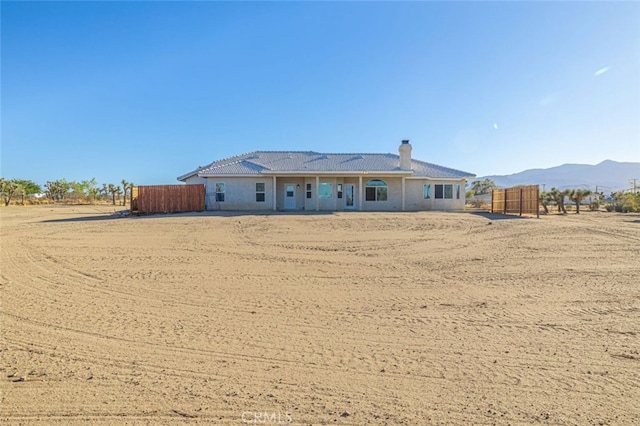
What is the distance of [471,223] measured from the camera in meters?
19.1

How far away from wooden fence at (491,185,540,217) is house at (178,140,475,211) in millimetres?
3278

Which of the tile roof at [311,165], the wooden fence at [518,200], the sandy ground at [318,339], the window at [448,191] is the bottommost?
the sandy ground at [318,339]

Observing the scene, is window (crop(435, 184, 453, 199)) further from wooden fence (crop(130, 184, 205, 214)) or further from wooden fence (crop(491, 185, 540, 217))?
wooden fence (crop(130, 184, 205, 214))

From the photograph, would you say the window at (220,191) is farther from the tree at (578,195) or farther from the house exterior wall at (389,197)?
the tree at (578,195)

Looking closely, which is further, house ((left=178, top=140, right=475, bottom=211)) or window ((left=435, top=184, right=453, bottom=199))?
window ((left=435, top=184, right=453, bottom=199))

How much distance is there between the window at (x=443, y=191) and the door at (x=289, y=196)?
11.1 metres

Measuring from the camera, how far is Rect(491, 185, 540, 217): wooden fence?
2325cm

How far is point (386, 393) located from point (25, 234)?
17.0 metres

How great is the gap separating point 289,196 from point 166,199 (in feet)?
27.9

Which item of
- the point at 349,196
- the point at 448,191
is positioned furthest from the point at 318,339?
the point at 448,191

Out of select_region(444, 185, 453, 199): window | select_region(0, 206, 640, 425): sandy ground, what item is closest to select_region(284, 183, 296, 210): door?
select_region(444, 185, 453, 199): window

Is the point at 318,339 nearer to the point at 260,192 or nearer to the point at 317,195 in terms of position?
the point at 317,195

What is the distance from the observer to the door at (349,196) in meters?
28.5

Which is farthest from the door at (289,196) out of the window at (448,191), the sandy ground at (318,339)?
the sandy ground at (318,339)
